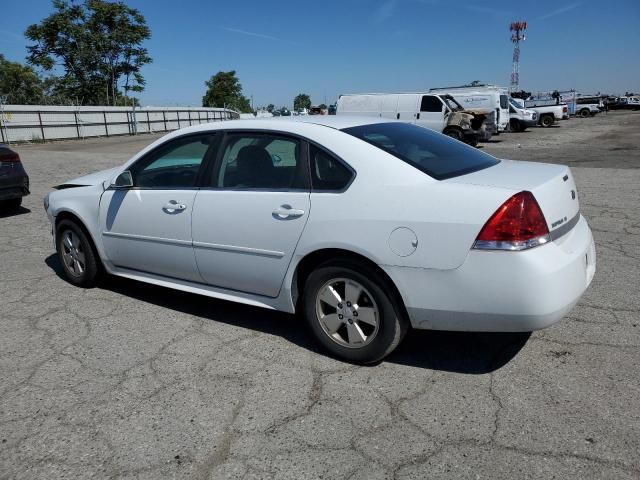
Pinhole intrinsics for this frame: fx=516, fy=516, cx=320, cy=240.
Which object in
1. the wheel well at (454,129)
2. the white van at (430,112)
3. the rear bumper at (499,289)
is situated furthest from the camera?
the white van at (430,112)

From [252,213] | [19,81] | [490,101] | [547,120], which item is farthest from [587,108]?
[19,81]

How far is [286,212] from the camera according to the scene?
10.4 ft

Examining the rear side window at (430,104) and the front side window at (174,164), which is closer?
the front side window at (174,164)

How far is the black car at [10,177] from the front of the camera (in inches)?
297

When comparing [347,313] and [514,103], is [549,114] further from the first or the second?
[347,313]

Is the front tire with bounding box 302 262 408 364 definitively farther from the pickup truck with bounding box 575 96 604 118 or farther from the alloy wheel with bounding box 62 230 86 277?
the pickup truck with bounding box 575 96 604 118

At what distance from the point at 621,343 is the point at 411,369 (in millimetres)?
1387

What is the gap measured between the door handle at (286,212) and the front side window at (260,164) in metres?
0.14

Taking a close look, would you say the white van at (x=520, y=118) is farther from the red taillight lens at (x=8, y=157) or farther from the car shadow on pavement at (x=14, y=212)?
the red taillight lens at (x=8, y=157)

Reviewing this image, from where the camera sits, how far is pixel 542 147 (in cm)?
1886

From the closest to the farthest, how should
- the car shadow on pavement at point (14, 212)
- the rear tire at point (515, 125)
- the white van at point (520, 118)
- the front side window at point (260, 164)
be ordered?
1. the front side window at point (260, 164)
2. the car shadow on pavement at point (14, 212)
3. the white van at point (520, 118)
4. the rear tire at point (515, 125)

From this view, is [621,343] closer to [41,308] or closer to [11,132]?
[41,308]

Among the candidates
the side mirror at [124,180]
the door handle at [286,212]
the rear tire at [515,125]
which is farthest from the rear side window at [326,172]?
the rear tire at [515,125]

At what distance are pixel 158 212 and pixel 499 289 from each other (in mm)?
2478
